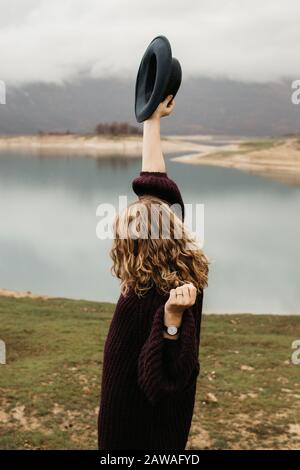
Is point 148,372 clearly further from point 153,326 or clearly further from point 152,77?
point 152,77

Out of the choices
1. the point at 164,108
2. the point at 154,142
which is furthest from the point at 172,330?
Result: the point at 164,108

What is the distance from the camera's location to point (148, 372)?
2.75 m

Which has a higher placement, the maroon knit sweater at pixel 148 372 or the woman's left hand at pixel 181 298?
the woman's left hand at pixel 181 298


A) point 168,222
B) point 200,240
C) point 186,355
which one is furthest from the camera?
point 200,240

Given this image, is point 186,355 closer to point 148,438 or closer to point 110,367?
point 110,367

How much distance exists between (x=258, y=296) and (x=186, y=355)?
20969 millimetres

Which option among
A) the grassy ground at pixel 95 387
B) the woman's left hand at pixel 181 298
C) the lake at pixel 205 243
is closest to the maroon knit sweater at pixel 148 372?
the woman's left hand at pixel 181 298

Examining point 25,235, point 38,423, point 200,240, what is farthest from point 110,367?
point 25,235

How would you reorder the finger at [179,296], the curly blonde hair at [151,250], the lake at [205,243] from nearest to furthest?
the finger at [179,296]
the curly blonde hair at [151,250]
the lake at [205,243]

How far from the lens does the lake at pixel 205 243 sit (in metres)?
23.6

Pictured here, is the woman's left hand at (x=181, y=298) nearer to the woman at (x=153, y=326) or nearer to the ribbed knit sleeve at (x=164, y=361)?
the woman at (x=153, y=326)

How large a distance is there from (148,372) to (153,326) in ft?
0.80

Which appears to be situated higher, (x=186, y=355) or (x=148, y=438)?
(x=186, y=355)

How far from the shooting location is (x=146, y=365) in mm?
2768
